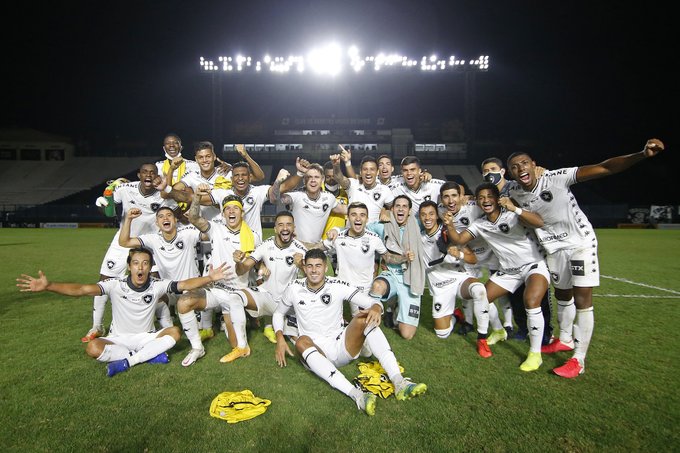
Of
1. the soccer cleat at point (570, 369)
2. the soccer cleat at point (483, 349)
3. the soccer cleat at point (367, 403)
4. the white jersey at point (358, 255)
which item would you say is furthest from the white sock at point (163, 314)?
the soccer cleat at point (570, 369)

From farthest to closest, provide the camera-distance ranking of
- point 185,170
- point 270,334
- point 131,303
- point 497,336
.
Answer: point 185,170 < point 270,334 < point 497,336 < point 131,303

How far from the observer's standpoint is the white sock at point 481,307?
4809 mm

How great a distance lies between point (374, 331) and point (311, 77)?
4130 cm

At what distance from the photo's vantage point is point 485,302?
4.92 metres

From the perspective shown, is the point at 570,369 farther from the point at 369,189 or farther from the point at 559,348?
the point at 369,189

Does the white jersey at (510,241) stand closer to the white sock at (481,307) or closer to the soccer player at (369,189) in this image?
the white sock at (481,307)

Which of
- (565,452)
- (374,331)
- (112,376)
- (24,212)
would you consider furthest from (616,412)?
(24,212)

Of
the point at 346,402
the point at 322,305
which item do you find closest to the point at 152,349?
the point at 322,305

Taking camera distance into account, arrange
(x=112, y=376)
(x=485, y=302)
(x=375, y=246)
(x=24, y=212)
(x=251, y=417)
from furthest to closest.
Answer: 1. (x=24, y=212)
2. (x=375, y=246)
3. (x=485, y=302)
4. (x=112, y=376)
5. (x=251, y=417)

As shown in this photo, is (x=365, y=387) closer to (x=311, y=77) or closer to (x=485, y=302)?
(x=485, y=302)

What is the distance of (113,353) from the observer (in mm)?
4172

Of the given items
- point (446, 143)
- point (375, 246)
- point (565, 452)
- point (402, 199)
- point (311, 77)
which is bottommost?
point (565, 452)

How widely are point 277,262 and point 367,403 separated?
2.58 m

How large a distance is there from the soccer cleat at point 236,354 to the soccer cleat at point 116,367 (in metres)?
0.97
